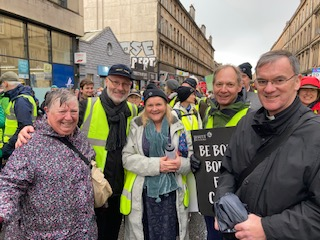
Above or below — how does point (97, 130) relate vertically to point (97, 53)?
below

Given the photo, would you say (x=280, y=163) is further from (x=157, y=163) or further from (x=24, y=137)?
(x=24, y=137)

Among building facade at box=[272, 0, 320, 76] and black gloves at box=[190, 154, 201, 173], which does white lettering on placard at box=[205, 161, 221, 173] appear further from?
building facade at box=[272, 0, 320, 76]

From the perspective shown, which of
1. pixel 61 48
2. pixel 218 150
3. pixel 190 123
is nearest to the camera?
pixel 218 150

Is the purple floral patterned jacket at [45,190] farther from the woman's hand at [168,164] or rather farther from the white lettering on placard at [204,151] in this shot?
the white lettering on placard at [204,151]

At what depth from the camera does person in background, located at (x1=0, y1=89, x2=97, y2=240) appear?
1690 millimetres

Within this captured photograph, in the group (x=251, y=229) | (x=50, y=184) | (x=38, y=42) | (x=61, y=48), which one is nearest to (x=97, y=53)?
(x=61, y=48)

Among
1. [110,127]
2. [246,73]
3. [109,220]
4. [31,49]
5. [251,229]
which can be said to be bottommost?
[109,220]

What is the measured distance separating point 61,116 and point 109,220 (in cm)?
153

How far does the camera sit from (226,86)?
241cm

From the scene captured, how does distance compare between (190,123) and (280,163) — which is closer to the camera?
(280,163)

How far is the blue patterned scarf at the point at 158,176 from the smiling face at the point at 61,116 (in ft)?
2.83

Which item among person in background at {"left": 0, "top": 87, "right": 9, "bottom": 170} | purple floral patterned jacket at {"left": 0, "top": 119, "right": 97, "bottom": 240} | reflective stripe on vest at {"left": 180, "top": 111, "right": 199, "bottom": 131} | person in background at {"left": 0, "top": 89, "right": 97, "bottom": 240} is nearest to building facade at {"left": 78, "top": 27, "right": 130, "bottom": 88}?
person in background at {"left": 0, "top": 87, "right": 9, "bottom": 170}

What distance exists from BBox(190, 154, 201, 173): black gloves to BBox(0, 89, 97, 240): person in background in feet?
3.38

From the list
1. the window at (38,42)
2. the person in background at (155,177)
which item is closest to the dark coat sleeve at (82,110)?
the person in background at (155,177)
